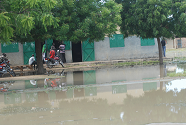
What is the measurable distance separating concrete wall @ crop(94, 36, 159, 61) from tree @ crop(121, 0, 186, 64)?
3.52 metres

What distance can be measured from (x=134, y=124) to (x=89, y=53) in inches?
660

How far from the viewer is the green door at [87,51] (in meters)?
20.9

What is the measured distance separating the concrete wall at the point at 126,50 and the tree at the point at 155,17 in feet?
11.5

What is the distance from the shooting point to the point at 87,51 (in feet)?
69.0

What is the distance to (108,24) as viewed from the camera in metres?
14.0

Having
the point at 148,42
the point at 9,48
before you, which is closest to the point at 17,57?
the point at 9,48

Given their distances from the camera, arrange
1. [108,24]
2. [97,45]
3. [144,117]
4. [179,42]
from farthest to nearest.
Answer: [179,42] < [97,45] < [108,24] < [144,117]

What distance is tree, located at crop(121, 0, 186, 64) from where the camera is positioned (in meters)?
16.5

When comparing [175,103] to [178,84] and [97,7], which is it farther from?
[97,7]

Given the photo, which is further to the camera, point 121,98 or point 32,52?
point 32,52

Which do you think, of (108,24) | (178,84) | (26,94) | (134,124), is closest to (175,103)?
(134,124)

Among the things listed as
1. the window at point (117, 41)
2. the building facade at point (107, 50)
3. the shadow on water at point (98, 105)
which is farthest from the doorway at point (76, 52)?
the shadow on water at point (98, 105)

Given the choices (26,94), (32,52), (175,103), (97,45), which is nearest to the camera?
(175,103)

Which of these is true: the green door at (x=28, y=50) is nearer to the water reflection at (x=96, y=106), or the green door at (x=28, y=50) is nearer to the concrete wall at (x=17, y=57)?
the concrete wall at (x=17, y=57)
